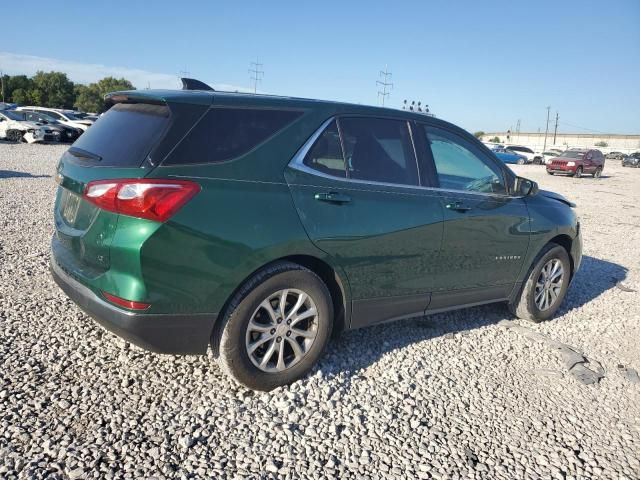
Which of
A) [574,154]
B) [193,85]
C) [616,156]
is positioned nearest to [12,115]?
[193,85]

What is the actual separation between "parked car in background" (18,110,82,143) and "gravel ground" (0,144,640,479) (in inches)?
967

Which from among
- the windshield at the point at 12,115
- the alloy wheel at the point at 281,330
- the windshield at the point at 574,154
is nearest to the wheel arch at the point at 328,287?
the alloy wheel at the point at 281,330

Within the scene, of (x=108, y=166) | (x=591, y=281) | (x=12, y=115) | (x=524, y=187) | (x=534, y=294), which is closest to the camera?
(x=108, y=166)

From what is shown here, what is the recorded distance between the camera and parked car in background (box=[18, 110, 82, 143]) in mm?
26127

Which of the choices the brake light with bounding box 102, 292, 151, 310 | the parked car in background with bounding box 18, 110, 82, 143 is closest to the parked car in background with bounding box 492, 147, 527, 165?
the parked car in background with bounding box 18, 110, 82, 143

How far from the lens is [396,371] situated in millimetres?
3650

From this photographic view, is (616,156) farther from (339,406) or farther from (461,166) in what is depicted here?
(339,406)

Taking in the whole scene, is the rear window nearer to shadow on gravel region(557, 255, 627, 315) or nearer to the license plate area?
the license plate area

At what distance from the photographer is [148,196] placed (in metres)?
2.68

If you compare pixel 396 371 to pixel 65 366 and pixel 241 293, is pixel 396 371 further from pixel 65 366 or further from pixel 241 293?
pixel 65 366

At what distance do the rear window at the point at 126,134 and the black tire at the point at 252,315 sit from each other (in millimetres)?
964

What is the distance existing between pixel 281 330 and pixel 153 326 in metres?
0.79

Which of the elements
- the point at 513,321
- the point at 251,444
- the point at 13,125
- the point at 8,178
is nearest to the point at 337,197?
the point at 251,444

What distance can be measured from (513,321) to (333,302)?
236cm
